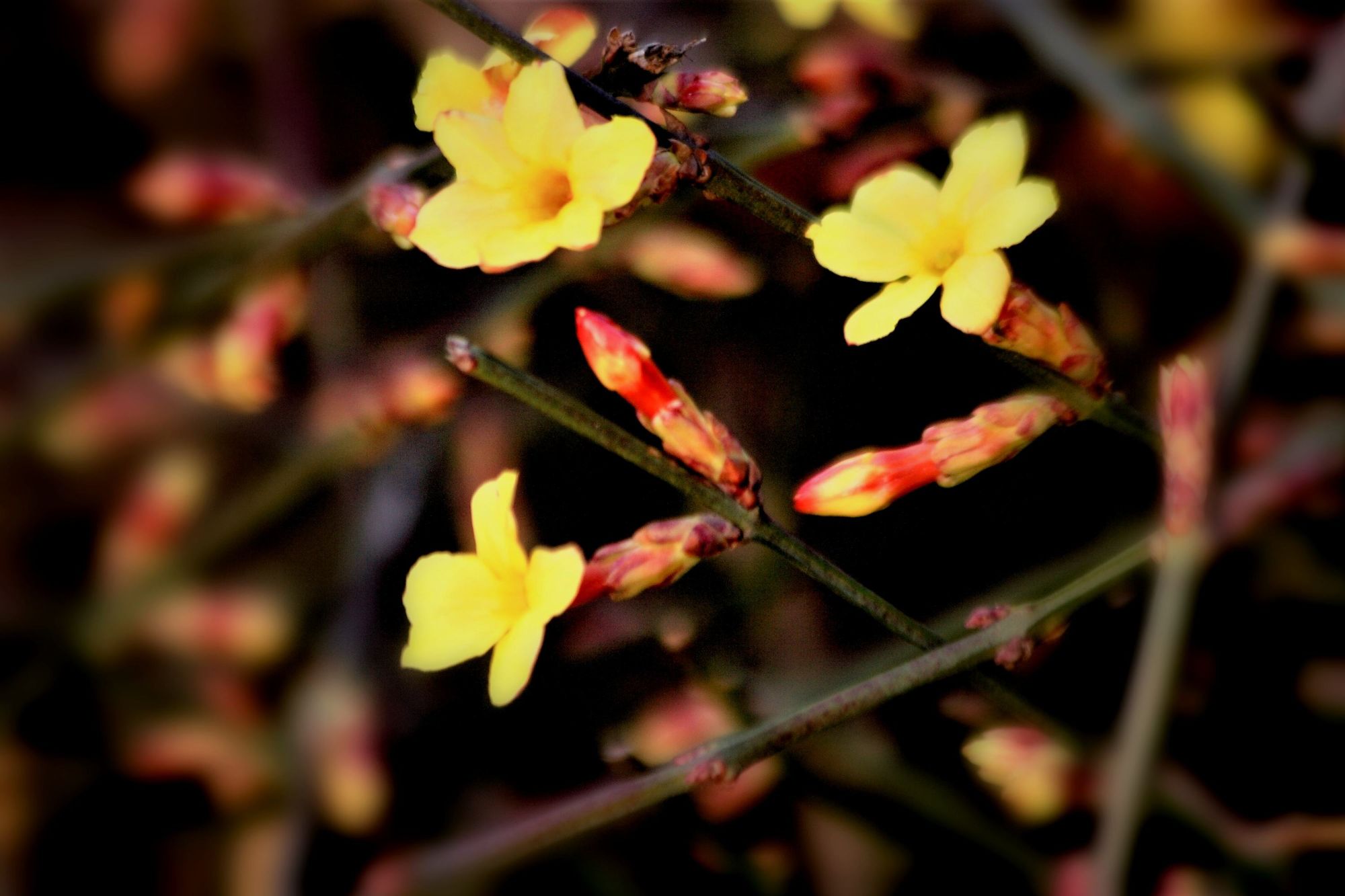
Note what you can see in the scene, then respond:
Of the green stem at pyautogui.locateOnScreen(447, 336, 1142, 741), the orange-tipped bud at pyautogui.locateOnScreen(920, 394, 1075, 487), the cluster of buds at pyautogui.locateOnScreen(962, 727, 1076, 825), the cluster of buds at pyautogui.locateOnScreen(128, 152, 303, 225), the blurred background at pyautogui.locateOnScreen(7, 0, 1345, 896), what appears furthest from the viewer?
the cluster of buds at pyautogui.locateOnScreen(128, 152, 303, 225)

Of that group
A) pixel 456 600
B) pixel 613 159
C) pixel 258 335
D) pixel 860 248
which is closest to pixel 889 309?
pixel 860 248

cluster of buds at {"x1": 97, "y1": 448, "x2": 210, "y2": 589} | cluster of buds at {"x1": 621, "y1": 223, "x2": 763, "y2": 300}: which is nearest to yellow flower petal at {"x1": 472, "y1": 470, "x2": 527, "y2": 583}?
cluster of buds at {"x1": 621, "y1": 223, "x2": 763, "y2": 300}

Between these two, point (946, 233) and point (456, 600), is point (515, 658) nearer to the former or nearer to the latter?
point (456, 600)

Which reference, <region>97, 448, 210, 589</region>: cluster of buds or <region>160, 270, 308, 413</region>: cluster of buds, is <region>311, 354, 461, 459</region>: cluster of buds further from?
<region>97, 448, 210, 589</region>: cluster of buds

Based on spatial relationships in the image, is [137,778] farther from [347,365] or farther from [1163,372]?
[1163,372]

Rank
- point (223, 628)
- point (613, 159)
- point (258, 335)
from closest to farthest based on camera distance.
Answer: point (613, 159) < point (258, 335) < point (223, 628)

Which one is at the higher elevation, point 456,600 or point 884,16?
point 884,16
